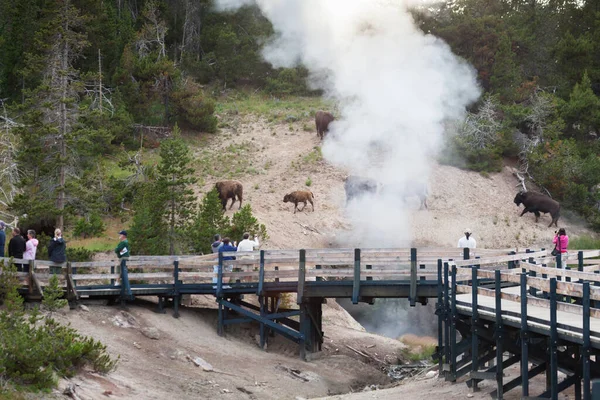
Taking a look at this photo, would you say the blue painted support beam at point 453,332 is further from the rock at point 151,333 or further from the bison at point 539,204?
the bison at point 539,204

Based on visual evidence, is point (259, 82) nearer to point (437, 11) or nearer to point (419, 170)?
point (437, 11)

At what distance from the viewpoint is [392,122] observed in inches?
1828

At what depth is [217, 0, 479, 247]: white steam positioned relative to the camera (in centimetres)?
4397

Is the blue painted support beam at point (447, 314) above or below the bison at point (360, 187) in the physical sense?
below

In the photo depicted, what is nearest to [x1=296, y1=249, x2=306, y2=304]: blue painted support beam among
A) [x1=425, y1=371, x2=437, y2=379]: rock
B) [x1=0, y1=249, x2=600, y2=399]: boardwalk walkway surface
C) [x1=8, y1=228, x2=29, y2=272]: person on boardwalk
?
[x1=0, y1=249, x2=600, y2=399]: boardwalk walkway surface

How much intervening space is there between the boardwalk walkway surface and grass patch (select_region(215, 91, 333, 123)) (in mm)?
27046

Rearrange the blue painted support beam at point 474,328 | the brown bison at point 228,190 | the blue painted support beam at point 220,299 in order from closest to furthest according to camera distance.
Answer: the blue painted support beam at point 474,328
the blue painted support beam at point 220,299
the brown bison at point 228,190

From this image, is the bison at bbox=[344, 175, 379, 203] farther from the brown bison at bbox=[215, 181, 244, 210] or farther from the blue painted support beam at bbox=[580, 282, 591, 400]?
the blue painted support beam at bbox=[580, 282, 591, 400]

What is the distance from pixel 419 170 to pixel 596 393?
37.3 m

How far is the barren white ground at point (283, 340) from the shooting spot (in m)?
20.8

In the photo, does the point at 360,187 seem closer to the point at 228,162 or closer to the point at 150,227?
the point at 228,162

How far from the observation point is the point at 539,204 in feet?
147

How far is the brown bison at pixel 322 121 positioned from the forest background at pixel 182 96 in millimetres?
6476

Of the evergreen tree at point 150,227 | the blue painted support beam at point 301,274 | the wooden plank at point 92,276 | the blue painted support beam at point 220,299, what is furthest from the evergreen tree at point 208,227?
the wooden plank at point 92,276
